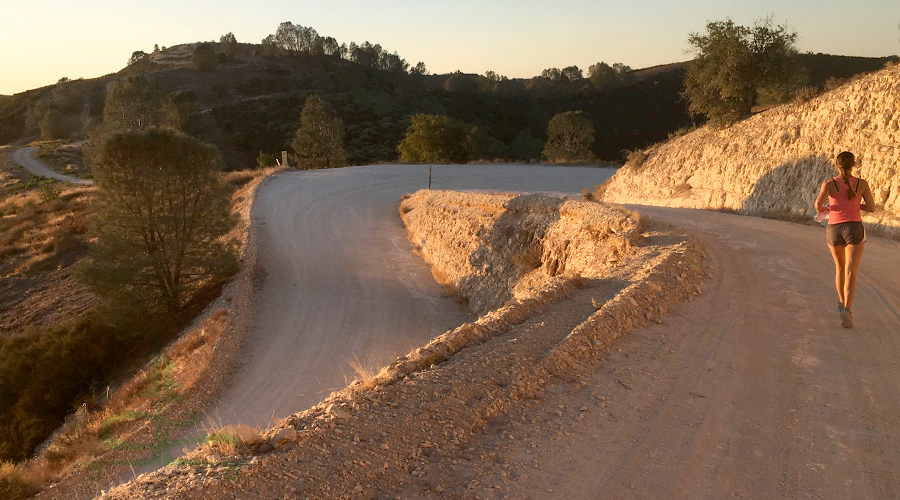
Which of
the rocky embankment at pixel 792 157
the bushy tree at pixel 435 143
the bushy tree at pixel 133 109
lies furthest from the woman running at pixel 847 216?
the bushy tree at pixel 133 109

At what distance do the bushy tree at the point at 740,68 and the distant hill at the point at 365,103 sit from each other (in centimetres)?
3270

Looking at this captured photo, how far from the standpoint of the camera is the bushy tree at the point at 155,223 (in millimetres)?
16078

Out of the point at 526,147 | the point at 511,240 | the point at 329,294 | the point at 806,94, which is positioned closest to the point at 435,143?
the point at 526,147

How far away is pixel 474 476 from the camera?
3.74 meters

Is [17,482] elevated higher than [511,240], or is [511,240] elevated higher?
[511,240]

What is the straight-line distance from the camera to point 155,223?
→ 16672 mm

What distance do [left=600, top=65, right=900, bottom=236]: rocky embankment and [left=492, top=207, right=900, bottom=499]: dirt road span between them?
696cm

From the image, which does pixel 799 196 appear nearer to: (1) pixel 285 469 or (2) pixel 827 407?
(2) pixel 827 407

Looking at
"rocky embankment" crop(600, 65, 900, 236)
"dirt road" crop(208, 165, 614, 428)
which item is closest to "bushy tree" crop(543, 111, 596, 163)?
"dirt road" crop(208, 165, 614, 428)

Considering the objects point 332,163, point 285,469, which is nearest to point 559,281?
point 285,469

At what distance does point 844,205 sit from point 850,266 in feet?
2.27

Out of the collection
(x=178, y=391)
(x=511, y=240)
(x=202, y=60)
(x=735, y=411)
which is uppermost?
(x=202, y=60)

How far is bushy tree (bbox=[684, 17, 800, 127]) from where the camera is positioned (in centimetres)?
1917

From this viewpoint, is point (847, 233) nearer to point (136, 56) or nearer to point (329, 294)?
point (329, 294)
